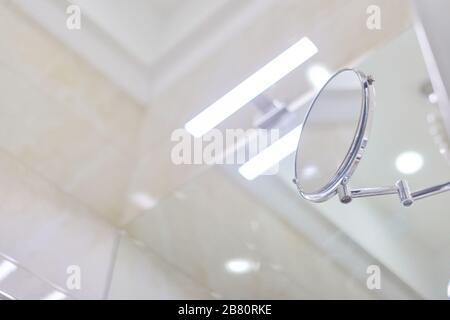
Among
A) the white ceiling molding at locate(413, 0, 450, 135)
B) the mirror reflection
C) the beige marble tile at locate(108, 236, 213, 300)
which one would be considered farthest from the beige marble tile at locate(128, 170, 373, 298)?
the white ceiling molding at locate(413, 0, 450, 135)

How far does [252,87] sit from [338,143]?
1.62ft

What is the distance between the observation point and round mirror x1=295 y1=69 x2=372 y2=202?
948mm

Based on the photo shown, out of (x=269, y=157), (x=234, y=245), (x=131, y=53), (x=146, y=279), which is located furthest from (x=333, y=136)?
(x=131, y=53)

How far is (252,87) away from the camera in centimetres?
149

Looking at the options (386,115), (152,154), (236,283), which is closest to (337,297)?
(236,283)

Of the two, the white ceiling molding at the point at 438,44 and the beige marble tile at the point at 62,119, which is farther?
the beige marble tile at the point at 62,119

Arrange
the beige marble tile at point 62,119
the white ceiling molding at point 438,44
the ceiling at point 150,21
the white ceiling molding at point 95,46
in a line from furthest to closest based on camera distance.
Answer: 1. the ceiling at point 150,21
2. the white ceiling molding at point 95,46
3. the beige marble tile at point 62,119
4. the white ceiling molding at point 438,44

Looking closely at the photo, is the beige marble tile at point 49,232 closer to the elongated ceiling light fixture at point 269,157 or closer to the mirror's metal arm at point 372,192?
the elongated ceiling light fixture at point 269,157

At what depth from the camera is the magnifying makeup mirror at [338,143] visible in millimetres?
945

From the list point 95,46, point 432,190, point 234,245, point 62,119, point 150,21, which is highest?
point 150,21

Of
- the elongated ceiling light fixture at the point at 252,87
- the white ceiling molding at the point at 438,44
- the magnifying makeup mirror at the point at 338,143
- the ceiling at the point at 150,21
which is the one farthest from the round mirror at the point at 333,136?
the ceiling at the point at 150,21

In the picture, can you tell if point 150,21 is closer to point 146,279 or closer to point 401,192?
point 146,279

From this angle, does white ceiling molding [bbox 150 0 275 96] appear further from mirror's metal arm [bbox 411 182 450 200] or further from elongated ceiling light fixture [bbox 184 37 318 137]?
mirror's metal arm [bbox 411 182 450 200]

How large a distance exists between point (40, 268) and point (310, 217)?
66 centimetres
